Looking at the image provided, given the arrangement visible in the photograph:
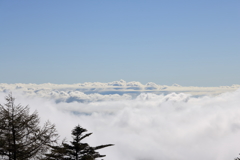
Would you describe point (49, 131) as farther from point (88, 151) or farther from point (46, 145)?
point (88, 151)

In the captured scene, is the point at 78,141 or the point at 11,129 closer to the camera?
the point at 11,129

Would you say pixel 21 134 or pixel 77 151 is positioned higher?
pixel 77 151

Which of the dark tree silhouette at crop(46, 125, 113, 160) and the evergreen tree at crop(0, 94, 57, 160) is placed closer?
the evergreen tree at crop(0, 94, 57, 160)

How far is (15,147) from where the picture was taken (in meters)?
21.2

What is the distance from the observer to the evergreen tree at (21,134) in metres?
21.3

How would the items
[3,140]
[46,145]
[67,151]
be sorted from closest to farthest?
[3,140] → [46,145] → [67,151]

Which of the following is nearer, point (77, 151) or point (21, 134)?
point (21, 134)

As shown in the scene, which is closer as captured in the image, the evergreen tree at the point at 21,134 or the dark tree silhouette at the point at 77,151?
the evergreen tree at the point at 21,134

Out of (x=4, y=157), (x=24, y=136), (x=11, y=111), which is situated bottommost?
(x=4, y=157)

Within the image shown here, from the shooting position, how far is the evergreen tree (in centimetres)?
2131

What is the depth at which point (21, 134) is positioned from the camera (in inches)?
866

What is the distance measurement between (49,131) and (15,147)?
2851 mm

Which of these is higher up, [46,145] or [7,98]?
[7,98]

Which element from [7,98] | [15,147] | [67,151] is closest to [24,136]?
[15,147]
